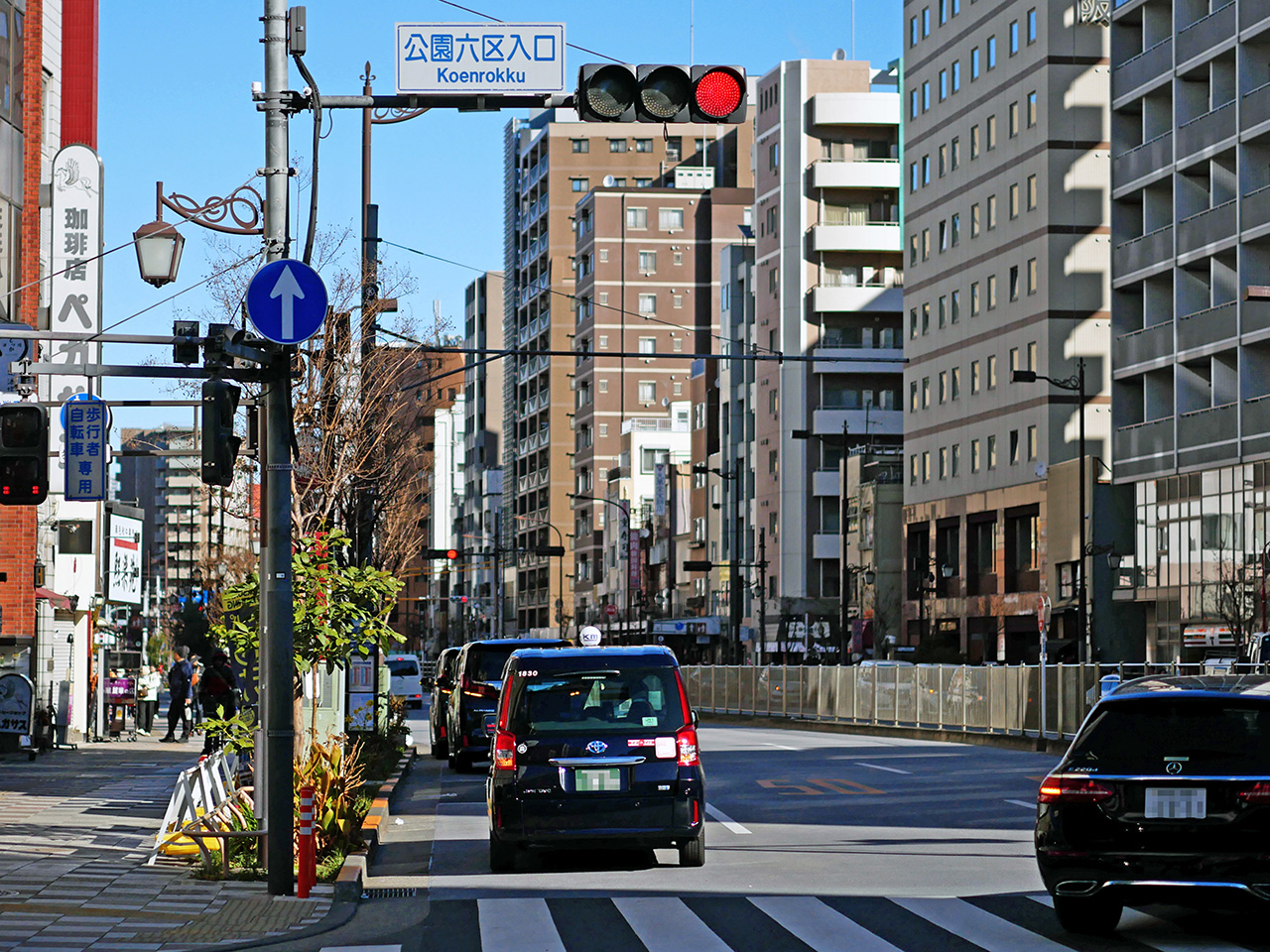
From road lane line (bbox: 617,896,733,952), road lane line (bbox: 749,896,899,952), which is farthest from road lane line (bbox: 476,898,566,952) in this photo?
road lane line (bbox: 749,896,899,952)

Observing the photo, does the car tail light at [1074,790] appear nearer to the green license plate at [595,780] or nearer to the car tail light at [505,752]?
the green license plate at [595,780]

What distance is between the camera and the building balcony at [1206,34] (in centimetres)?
6181

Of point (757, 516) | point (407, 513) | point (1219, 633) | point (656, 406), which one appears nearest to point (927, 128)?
point (757, 516)

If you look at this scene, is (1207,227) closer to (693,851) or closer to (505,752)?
(693,851)

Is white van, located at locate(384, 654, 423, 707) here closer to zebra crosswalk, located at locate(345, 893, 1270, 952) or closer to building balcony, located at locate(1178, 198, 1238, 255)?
building balcony, located at locate(1178, 198, 1238, 255)

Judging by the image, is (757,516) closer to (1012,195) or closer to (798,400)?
(798,400)

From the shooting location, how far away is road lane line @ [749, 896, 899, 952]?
11.6 meters

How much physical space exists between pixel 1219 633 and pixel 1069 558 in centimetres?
1365

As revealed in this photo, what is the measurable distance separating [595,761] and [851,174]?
88087 millimetres

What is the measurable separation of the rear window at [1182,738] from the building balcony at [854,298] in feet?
298

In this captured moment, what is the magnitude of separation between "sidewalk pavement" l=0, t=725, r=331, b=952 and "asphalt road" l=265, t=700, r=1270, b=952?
0.65 meters

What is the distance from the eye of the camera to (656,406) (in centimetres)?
15338

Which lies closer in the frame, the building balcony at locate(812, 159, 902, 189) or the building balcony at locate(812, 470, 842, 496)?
the building balcony at locate(812, 159, 902, 189)

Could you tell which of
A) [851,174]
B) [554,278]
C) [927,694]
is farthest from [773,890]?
[554,278]
